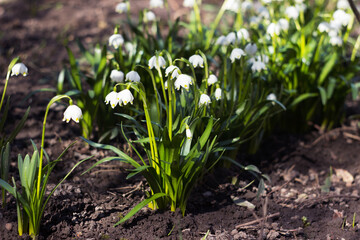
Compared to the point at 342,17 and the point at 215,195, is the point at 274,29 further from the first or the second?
the point at 215,195

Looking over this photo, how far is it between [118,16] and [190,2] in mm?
1813

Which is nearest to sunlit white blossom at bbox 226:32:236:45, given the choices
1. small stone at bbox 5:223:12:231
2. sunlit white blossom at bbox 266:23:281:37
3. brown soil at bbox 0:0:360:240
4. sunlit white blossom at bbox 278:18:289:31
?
sunlit white blossom at bbox 266:23:281:37

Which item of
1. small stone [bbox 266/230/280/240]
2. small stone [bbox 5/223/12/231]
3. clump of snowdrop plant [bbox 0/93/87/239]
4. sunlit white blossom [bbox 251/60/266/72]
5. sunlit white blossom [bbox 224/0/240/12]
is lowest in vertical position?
small stone [bbox 266/230/280/240]

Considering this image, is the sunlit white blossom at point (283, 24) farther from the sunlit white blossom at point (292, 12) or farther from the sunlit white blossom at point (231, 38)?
the sunlit white blossom at point (231, 38)

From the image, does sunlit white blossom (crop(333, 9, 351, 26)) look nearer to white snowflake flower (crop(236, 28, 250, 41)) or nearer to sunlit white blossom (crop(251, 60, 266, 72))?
white snowflake flower (crop(236, 28, 250, 41))

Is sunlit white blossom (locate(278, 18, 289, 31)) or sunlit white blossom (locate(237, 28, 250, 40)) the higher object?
sunlit white blossom (locate(278, 18, 289, 31))

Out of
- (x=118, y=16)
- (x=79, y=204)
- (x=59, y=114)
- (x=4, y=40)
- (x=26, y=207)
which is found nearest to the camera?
(x=26, y=207)

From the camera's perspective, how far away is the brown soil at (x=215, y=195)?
2.33 meters

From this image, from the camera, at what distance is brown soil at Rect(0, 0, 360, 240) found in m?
2.33

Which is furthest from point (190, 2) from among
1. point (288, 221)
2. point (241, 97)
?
point (288, 221)

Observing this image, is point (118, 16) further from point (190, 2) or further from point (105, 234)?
point (105, 234)

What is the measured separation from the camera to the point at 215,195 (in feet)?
8.84

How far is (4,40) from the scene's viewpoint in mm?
4535

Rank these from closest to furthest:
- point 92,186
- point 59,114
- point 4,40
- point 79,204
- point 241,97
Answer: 1. point 79,204
2. point 92,186
3. point 241,97
4. point 59,114
5. point 4,40
